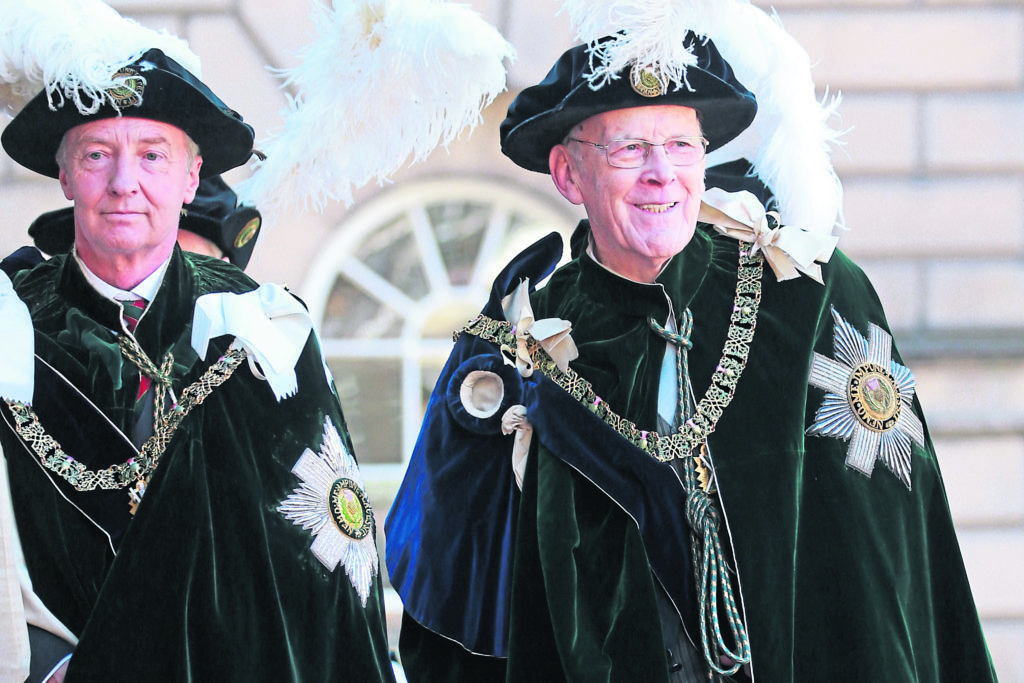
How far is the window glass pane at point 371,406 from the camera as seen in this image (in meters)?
7.07

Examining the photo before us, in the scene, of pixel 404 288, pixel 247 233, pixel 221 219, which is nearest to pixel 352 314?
pixel 404 288

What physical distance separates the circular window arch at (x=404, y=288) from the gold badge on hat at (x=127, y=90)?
333 centimetres

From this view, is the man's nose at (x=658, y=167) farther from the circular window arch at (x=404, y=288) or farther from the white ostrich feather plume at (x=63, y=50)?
the circular window arch at (x=404, y=288)

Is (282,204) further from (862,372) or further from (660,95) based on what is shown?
(862,372)

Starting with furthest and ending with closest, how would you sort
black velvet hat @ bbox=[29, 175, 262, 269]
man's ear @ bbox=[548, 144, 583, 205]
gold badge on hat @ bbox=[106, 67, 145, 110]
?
black velvet hat @ bbox=[29, 175, 262, 269] → man's ear @ bbox=[548, 144, 583, 205] → gold badge on hat @ bbox=[106, 67, 145, 110]

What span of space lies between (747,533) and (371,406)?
152 inches

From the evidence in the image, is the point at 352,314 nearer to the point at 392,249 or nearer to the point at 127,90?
the point at 392,249

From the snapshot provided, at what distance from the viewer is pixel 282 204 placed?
168 inches

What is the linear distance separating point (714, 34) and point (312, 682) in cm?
174

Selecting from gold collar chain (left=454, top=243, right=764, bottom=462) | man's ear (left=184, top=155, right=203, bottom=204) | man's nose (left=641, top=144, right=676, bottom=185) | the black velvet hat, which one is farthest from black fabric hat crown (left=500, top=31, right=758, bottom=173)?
the black velvet hat

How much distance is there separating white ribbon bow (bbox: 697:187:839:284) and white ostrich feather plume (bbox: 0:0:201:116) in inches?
55.2

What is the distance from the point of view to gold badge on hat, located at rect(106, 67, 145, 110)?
3672mm

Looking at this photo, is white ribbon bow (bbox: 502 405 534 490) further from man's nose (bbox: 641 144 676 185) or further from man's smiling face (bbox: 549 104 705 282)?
man's nose (bbox: 641 144 676 185)

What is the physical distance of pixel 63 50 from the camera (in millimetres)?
3684
